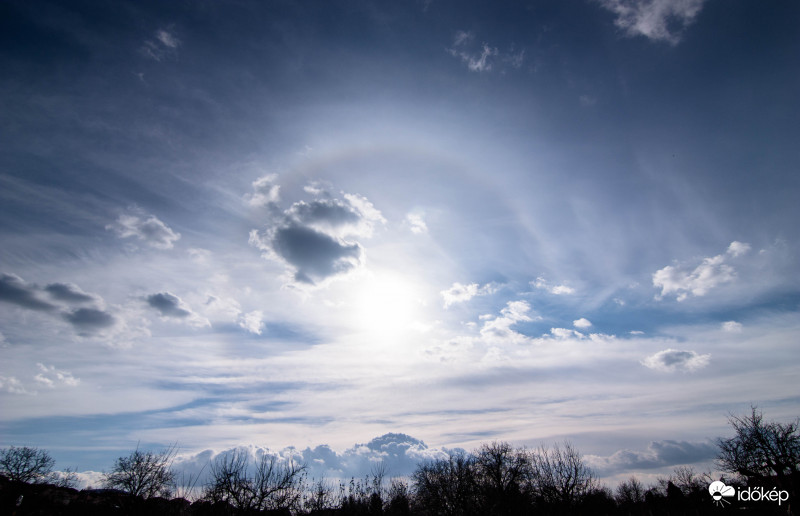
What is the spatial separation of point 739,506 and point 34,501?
83.1m

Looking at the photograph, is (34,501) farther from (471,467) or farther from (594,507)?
(594,507)

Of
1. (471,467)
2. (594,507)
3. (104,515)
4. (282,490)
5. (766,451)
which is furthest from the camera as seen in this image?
(594,507)

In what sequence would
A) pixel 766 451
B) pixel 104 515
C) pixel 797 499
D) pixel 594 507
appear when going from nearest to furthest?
1. pixel 104 515
2. pixel 797 499
3. pixel 766 451
4. pixel 594 507

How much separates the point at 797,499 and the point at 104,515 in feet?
247

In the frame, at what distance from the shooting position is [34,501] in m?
38.6

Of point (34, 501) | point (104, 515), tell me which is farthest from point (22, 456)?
point (104, 515)

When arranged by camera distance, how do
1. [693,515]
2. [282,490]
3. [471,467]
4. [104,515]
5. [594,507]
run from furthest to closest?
1. [594,507]
2. [471,467]
3. [693,515]
4. [104,515]
5. [282,490]

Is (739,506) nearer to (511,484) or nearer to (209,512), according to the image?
(511,484)

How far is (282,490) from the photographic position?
112 feet

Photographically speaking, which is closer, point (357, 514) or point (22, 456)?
point (357, 514)

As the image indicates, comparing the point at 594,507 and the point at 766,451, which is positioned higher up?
the point at 766,451

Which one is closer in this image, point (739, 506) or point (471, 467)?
point (739, 506)

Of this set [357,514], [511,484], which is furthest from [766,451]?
[357,514]

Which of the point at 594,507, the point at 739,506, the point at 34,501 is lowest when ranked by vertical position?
the point at 594,507
